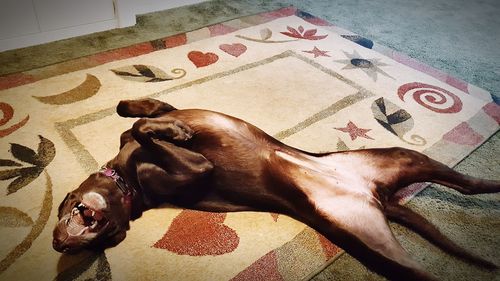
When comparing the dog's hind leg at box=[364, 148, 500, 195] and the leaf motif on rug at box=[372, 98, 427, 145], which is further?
the leaf motif on rug at box=[372, 98, 427, 145]

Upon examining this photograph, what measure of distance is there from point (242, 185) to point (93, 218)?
1.59ft

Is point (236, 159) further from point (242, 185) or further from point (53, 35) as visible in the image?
point (53, 35)

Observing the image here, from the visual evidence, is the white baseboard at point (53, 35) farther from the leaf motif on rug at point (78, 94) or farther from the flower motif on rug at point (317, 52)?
the flower motif on rug at point (317, 52)

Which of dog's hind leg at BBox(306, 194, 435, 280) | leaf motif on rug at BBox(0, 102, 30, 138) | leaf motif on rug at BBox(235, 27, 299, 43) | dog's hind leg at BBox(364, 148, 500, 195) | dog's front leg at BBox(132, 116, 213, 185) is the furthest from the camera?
leaf motif on rug at BBox(235, 27, 299, 43)

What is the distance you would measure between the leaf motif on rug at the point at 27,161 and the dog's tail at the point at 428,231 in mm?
1379

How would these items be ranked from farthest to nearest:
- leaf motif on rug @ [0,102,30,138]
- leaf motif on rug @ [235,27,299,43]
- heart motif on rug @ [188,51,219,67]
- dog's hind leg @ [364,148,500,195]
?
leaf motif on rug @ [235,27,299,43]
heart motif on rug @ [188,51,219,67]
leaf motif on rug @ [0,102,30,138]
dog's hind leg @ [364,148,500,195]

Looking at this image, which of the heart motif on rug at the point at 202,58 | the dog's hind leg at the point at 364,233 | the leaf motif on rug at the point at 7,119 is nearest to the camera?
the dog's hind leg at the point at 364,233

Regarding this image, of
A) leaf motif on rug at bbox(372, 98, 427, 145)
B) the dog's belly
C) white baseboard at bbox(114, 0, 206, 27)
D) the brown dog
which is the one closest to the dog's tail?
the brown dog

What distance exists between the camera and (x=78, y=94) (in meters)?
1.92

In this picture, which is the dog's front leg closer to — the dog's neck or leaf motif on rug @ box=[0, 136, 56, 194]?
A: the dog's neck

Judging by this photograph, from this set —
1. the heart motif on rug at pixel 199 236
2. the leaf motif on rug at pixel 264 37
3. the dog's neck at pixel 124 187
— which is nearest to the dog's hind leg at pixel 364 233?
the heart motif on rug at pixel 199 236

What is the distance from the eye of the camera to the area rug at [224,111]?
4.04ft

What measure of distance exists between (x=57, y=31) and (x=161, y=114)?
59.4 inches

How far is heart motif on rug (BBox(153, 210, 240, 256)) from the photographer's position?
126 cm
